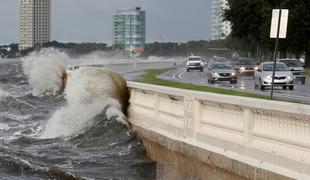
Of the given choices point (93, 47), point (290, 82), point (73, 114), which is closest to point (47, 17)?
point (93, 47)

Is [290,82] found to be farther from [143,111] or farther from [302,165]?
[302,165]

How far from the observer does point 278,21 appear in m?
17.5

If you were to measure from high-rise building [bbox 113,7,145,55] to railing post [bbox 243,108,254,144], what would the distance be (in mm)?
134831

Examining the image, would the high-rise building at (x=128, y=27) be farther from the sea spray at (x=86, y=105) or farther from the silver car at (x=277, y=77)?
the sea spray at (x=86, y=105)

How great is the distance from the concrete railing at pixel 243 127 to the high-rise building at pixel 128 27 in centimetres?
13194

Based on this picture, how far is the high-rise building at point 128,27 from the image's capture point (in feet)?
495

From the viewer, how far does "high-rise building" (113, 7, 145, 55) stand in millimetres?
151025

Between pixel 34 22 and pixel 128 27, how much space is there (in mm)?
39137

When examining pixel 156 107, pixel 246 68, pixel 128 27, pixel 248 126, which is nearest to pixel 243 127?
pixel 248 126

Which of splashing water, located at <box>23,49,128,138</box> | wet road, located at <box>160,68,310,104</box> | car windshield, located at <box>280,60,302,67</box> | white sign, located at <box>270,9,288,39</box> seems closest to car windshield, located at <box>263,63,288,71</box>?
wet road, located at <box>160,68,310,104</box>

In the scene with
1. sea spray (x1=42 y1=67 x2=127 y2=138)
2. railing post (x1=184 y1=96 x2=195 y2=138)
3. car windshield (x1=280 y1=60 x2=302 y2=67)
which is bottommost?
car windshield (x1=280 y1=60 x2=302 y2=67)

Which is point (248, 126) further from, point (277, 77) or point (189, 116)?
point (277, 77)

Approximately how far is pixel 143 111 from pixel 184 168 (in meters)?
4.39

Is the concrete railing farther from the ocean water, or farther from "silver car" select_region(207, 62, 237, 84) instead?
"silver car" select_region(207, 62, 237, 84)
